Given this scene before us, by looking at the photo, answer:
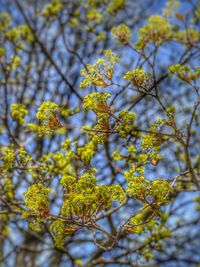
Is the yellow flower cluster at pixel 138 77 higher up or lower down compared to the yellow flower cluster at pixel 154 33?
lower down

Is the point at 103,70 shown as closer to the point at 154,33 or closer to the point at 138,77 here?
the point at 138,77

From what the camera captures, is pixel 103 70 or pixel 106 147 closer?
pixel 103 70

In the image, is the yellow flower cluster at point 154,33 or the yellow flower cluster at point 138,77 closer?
the yellow flower cluster at point 138,77

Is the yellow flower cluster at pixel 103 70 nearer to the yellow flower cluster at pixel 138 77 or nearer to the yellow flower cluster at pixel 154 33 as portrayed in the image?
the yellow flower cluster at pixel 138 77

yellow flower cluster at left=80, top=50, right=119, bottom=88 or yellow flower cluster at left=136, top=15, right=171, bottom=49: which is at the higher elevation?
yellow flower cluster at left=136, top=15, right=171, bottom=49

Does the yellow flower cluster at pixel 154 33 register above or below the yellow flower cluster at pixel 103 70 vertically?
above

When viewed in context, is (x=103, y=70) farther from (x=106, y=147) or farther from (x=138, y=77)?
(x=106, y=147)

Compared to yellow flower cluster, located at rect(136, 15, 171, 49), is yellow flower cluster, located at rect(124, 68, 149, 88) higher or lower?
lower

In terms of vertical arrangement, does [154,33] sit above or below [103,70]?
above

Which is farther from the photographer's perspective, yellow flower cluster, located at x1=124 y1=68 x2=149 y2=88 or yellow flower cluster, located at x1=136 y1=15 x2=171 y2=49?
yellow flower cluster, located at x1=136 y1=15 x2=171 y2=49

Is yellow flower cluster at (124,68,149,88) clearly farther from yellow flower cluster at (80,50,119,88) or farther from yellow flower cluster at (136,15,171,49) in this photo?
yellow flower cluster at (136,15,171,49)

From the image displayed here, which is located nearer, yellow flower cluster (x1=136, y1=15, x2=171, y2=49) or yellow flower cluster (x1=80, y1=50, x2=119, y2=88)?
yellow flower cluster (x1=80, y1=50, x2=119, y2=88)

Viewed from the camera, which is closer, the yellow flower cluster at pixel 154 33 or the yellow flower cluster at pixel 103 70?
the yellow flower cluster at pixel 103 70

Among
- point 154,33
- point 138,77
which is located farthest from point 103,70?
point 154,33
